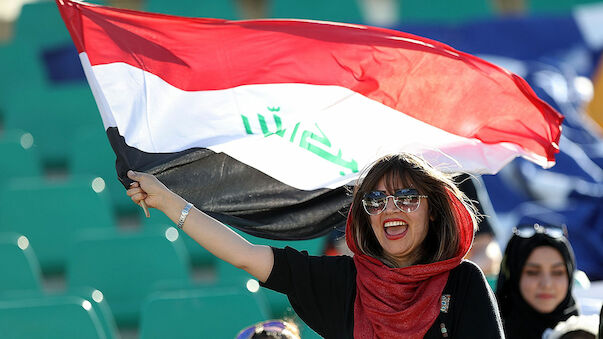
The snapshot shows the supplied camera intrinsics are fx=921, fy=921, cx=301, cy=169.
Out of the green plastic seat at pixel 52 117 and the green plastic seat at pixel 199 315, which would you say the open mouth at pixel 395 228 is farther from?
the green plastic seat at pixel 52 117

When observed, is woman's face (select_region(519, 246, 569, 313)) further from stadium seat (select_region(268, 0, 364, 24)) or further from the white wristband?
stadium seat (select_region(268, 0, 364, 24))

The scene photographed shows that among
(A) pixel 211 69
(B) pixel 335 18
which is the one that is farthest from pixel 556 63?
(A) pixel 211 69

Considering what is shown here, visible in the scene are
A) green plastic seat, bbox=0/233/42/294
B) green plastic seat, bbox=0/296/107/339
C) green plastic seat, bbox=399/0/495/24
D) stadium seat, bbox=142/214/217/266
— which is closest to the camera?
green plastic seat, bbox=0/296/107/339

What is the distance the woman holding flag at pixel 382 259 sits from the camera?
231cm

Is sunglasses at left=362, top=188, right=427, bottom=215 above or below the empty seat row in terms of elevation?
above

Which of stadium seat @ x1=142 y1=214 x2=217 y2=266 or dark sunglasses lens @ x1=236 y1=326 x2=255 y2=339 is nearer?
dark sunglasses lens @ x1=236 y1=326 x2=255 y2=339

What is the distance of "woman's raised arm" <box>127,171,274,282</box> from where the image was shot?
2.39 m

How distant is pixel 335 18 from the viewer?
702cm

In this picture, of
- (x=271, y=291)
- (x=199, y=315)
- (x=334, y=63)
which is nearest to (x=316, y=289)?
(x=334, y=63)

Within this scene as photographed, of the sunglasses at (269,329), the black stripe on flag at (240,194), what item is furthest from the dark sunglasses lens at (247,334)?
the black stripe on flag at (240,194)

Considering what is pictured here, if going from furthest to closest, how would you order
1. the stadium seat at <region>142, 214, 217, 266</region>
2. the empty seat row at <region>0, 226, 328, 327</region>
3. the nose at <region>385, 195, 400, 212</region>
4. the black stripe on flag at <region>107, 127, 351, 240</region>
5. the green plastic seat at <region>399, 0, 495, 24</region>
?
the green plastic seat at <region>399, 0, 495, 24</region>
the stadium seat at <region>142, 214, 217, 266</region>
the empty seat row at <region>0, 226, 328, 327</region>
the black stripe on flag at <region>107, 127, 351, 240</region>
the nose at <region>385, 195, 400, 212</region>

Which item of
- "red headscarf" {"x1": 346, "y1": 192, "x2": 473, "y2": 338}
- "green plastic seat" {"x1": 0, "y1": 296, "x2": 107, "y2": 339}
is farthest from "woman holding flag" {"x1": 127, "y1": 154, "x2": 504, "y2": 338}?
"green plastic seat" {"x1": 0, "y1": 296, "x2": 107, "y2": 339}

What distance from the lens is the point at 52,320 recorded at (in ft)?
11.1

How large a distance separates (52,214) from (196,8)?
2.74 meters
